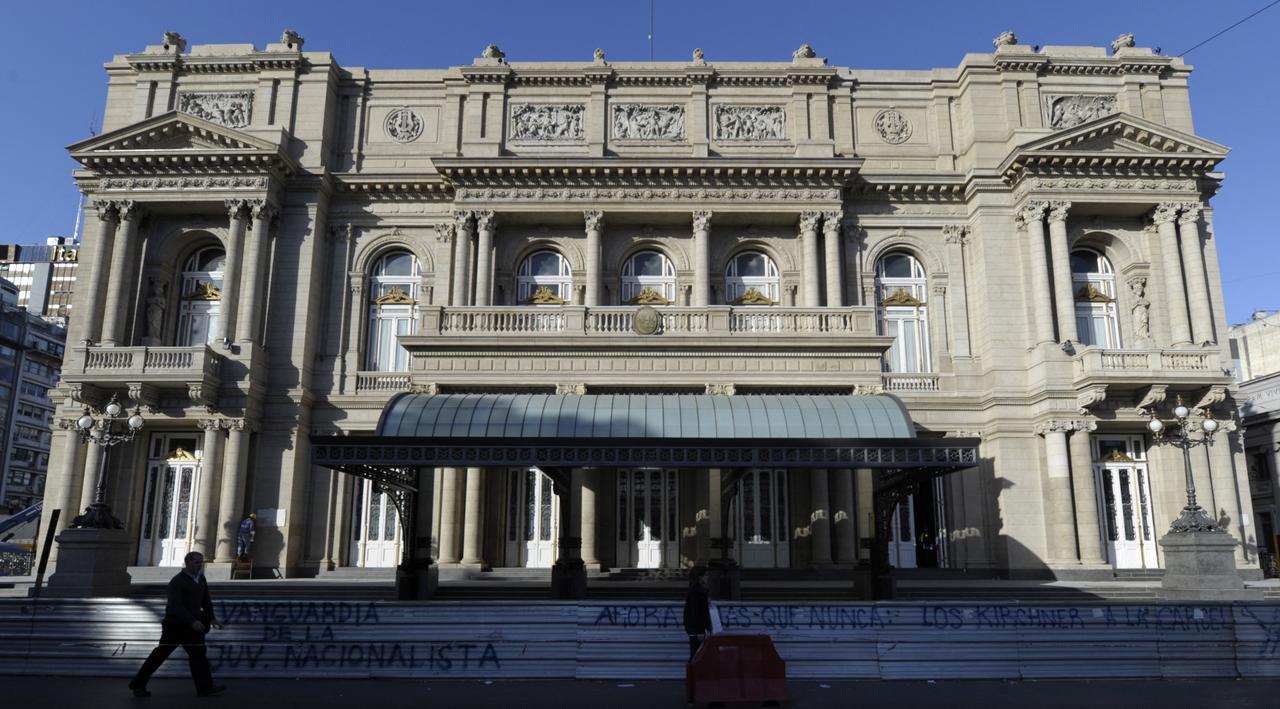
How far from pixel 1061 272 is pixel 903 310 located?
18.4 feet

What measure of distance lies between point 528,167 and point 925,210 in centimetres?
1530

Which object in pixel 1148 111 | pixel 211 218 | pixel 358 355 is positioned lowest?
pixel 358 355

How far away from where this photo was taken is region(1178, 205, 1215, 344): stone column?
103 ft

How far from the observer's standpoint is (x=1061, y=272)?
31.5 m

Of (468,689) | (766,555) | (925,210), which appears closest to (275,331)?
(766,555)

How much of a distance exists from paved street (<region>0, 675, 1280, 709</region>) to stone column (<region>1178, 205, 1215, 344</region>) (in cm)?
2132

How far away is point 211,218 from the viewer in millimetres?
33656

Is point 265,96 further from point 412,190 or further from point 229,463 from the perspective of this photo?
point 229,463

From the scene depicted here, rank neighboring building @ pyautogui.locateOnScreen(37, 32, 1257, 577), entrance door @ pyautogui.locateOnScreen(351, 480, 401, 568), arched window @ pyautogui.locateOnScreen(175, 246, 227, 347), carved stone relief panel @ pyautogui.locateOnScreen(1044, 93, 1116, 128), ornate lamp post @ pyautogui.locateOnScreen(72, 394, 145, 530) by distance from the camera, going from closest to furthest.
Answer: ornate lamp post @ pyautogui.locateOnScreen(72, 394, 145, 530) < neighboring building @ pyautogui.locateOnScreen(37, 32, 1257, 577) < entrance door @ pyautogui.locateOnScreen(351, 480, 401, 568) < arched window @ pyautogui.locateOnScreen(175, 246, 227, 347) < carved stone relief panel @ pyautogui.locateOnScreen(1044, 93, 1116, 128)

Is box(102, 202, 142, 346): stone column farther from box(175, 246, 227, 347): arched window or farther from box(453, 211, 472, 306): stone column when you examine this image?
box(453, 211, 472, 306): stone column

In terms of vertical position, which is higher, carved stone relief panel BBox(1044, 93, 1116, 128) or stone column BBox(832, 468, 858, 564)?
carved stone relief panel BBox(1044, 93, 1116, 128)

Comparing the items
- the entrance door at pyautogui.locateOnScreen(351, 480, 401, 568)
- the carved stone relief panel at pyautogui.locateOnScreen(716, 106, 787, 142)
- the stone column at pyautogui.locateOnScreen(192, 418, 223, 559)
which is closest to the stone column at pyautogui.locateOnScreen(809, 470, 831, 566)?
the carved stone relief panel at pyautogui.locateOnScreen(716, 106, 787, 142)

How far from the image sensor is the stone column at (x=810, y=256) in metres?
32.1

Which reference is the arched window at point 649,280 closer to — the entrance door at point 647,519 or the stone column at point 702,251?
the stone column at point 702,251
